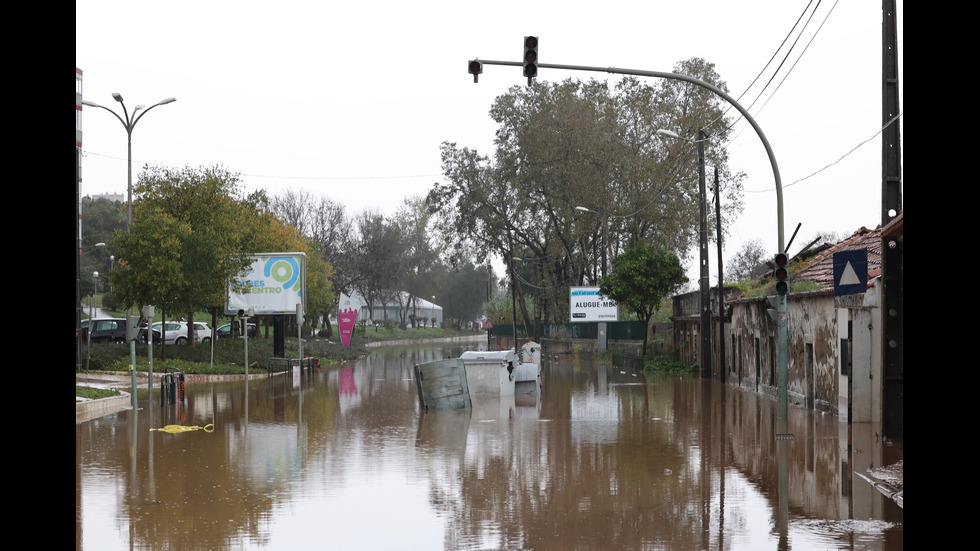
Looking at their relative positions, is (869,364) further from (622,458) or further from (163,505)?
(163,505)

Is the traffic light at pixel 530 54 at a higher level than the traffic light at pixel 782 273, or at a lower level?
higher

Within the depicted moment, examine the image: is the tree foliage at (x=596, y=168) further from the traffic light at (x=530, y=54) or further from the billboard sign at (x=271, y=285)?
the traffic light at (x=530, y=54)

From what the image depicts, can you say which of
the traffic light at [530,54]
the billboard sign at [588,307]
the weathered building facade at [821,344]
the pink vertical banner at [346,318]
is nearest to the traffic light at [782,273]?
the weathered building facade at [821,344]

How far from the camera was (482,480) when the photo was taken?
12.9 m

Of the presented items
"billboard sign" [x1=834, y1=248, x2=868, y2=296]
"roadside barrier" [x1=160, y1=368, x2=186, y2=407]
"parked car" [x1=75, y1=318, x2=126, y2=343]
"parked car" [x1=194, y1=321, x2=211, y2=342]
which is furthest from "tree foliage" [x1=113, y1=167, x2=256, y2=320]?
"billboard sign" [x1=834, y1=248, x2=868, y2=296]

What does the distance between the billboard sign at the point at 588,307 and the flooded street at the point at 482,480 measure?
114 ft

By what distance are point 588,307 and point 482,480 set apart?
46.3m

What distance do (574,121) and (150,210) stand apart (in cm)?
Result: 2334

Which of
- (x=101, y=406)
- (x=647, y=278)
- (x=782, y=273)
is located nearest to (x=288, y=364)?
(x=101, y=406)

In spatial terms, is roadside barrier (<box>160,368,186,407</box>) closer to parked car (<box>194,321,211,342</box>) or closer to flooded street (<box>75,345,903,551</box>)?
flooded street (<box>75,345,903,551</box>)

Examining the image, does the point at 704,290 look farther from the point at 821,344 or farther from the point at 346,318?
the point at 346,318

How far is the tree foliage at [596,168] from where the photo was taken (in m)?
50.7

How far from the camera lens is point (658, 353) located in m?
49.2
